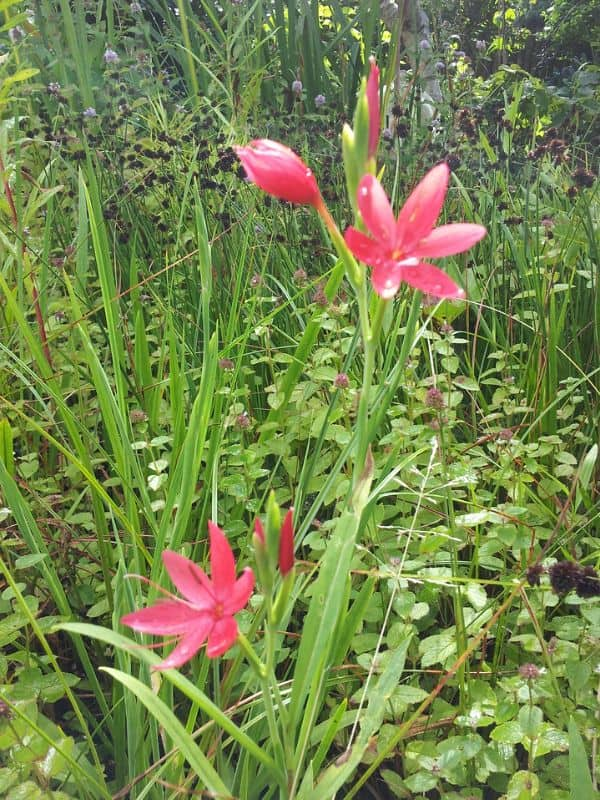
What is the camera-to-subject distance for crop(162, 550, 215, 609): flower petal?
67cm

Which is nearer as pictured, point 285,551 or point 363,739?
point 285,551

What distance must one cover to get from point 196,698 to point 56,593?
489 mm

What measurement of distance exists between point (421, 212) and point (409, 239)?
0.03 metres

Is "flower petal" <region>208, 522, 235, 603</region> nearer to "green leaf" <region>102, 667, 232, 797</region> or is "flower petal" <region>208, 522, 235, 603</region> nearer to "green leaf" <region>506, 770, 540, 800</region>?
"green leaf" <region>102, 667, 232, 797</region>

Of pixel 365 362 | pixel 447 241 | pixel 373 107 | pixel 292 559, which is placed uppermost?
pixel 373 107

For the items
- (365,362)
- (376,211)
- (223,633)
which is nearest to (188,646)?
(223,633)

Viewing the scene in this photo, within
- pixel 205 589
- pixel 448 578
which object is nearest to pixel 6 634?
pixel 205 589

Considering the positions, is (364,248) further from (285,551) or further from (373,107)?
(285,551)

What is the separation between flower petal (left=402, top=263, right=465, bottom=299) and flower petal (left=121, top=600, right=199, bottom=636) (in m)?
0.35

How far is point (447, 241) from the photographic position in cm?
68

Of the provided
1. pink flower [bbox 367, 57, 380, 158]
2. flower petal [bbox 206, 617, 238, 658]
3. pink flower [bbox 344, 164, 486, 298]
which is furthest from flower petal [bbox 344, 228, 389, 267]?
flower petal [bbox 206, 617, 238, 658]

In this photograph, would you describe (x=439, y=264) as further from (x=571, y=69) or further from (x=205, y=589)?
(x=571, y=69)

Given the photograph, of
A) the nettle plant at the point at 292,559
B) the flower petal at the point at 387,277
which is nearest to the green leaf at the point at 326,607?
the nettle plant at the point at 292,559

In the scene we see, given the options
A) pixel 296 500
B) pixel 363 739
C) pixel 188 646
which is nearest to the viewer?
pixel 188 646
